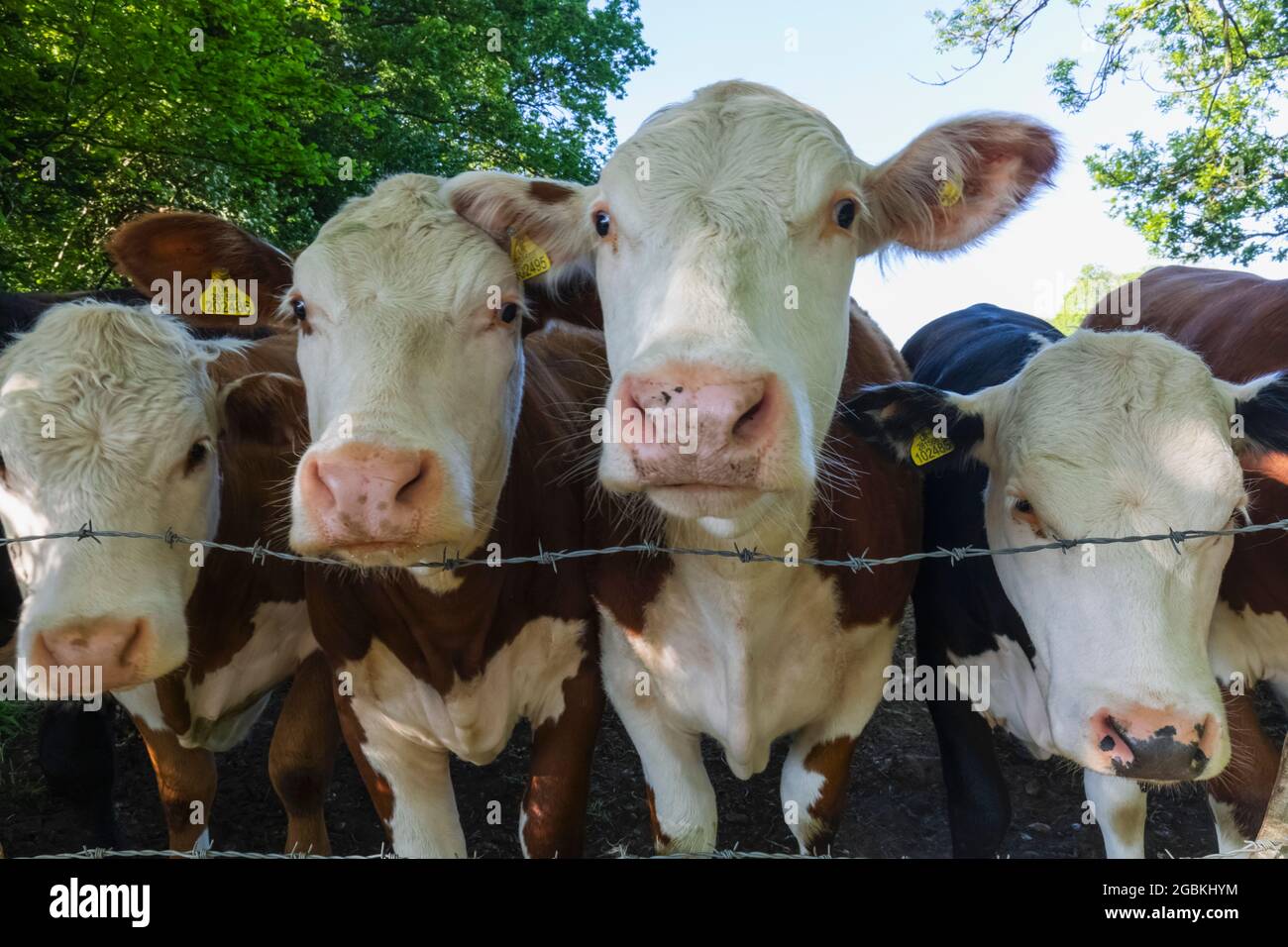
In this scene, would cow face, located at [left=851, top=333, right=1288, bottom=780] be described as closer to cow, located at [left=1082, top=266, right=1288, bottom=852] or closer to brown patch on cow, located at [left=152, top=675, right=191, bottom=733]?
cow, located at [left=1082, top=266, right=1288, bottom=852]

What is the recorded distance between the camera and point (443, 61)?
1786 cm

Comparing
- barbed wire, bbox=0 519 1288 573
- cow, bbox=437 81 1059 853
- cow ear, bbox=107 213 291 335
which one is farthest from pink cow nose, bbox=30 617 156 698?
cow, bbox=437 81 1059 853

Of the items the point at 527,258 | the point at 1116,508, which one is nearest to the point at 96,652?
the point at 527,258

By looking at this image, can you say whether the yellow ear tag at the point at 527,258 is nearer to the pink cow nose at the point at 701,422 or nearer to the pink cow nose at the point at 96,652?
the pink cow nose at the point at 701,422

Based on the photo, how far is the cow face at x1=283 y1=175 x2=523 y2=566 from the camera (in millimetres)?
2389

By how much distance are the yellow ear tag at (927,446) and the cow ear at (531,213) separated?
1.24 meters

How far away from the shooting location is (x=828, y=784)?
3607 mm

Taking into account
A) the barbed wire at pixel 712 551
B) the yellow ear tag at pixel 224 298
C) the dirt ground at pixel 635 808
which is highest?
the yellow ear tag at pixel 224 298

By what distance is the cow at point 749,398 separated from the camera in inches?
88.2

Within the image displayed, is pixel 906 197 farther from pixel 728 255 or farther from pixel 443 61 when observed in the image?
pixel 443 61

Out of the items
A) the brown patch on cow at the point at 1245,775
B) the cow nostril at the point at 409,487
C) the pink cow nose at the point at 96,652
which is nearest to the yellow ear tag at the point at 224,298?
the pink cow nose at the point at 96,652

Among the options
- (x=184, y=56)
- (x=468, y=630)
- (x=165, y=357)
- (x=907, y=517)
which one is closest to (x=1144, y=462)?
(x=907, y=517)

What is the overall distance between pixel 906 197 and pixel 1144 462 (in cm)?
111

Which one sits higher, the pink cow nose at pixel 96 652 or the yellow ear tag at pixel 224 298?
the yellow ear tag at pixel 224 298
